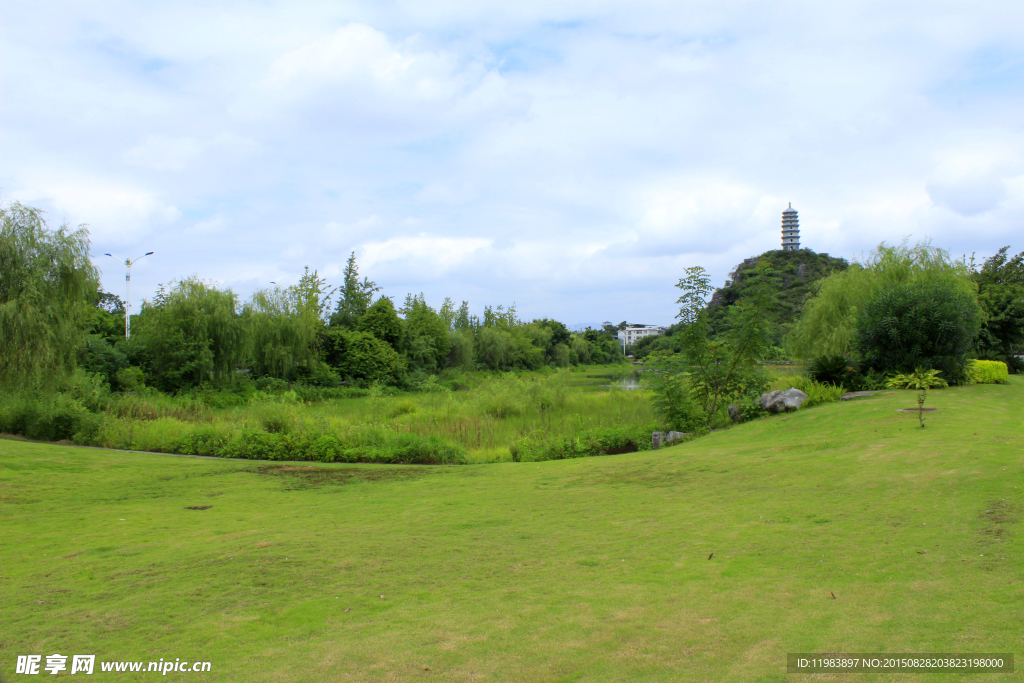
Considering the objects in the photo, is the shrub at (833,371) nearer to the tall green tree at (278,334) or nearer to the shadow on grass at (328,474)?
the shadow on grass at (328,474)

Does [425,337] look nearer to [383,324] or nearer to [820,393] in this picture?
[383,324]

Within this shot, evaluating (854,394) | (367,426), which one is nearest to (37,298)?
(367,426)

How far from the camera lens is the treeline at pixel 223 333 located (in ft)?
52.6

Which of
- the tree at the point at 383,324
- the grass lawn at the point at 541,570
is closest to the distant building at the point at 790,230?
the tree at the point at 383,324

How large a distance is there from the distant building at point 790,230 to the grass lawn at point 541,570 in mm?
151783

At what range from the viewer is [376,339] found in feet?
134

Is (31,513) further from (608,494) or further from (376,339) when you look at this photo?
(376,339)

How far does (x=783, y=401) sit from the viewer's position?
52.1 feet

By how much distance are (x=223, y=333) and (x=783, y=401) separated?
25.8 m

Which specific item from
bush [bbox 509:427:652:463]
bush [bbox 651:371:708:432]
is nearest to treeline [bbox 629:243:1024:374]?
bush [bbox 651:371:708:432]

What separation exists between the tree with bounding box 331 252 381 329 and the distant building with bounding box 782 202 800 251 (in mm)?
126368

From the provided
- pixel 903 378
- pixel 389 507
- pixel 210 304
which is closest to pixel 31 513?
pixel 389 507

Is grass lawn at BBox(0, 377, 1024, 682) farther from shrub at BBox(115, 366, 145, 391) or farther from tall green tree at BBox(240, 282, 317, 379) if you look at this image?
tall green tree at BBox(240, 282, 317, 379)

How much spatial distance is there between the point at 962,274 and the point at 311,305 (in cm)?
3566
